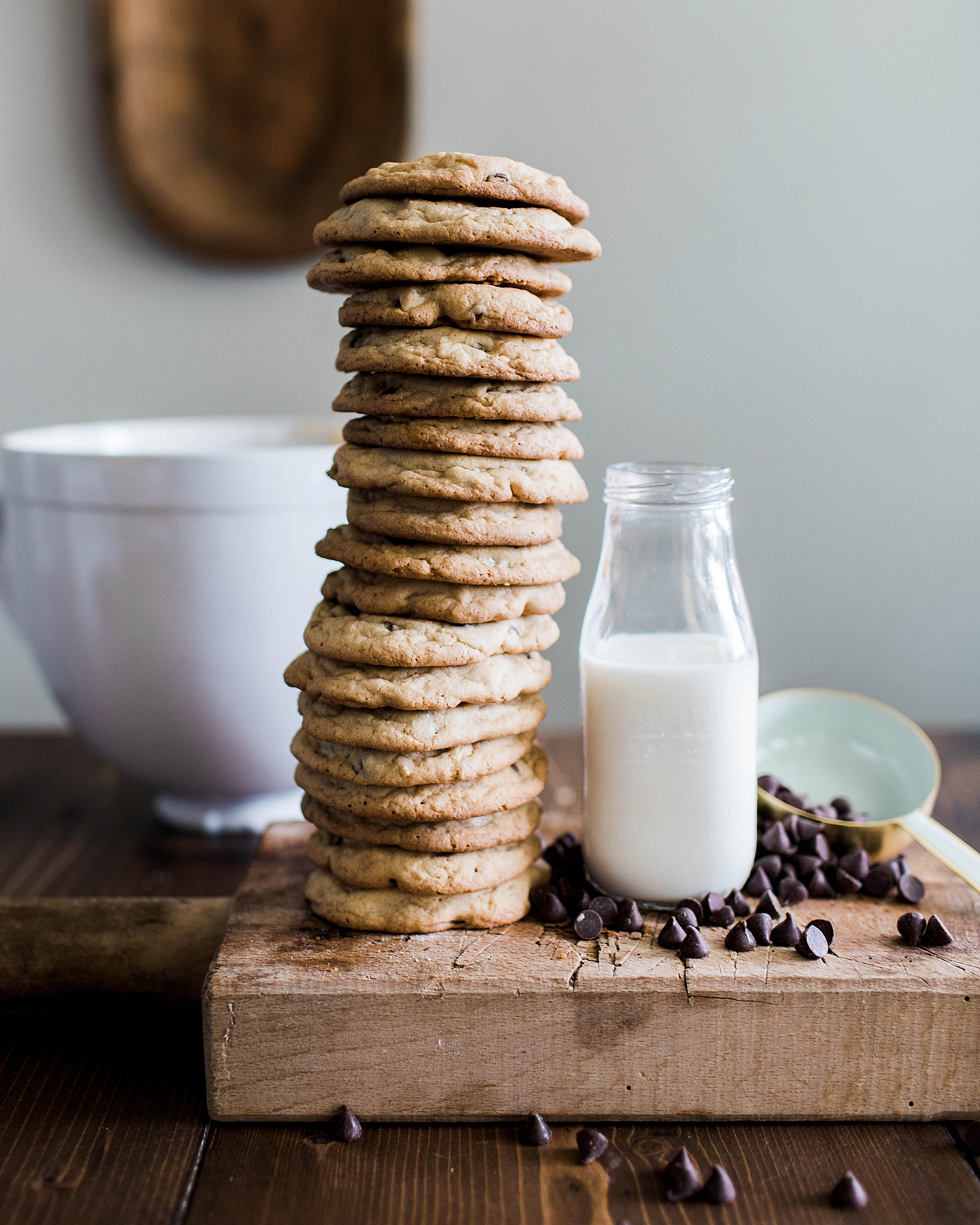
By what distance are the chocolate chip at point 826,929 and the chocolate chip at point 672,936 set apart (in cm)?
9

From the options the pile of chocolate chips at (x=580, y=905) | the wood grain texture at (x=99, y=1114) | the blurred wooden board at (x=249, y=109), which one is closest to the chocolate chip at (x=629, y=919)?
the pile of chocolate chips at (x=580, y=905)

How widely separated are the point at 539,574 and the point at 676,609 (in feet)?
0.45

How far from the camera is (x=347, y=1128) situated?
0.72 metres

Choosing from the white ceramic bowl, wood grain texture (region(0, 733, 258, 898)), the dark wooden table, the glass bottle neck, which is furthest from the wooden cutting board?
the white ceramic bowl

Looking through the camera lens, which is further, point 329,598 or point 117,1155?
point 329,598

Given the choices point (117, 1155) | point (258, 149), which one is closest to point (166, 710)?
point (117, 1155)

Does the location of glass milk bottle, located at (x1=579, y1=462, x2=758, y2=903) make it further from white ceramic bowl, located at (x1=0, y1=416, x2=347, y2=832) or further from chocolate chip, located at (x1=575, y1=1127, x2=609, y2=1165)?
white ceramic bowl, located at (x1=0, y1=416, x2=347, y2=832)

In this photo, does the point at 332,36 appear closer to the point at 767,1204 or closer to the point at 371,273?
the point at 371,273

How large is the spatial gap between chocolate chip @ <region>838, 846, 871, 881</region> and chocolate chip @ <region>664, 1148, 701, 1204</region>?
0.32 metres

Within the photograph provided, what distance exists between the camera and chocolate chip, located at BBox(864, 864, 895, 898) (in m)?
0.88

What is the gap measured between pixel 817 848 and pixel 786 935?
0.55 ft

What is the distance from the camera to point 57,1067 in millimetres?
793

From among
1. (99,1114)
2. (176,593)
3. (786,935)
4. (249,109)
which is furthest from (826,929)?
(249,109)

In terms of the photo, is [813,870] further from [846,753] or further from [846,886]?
[846,753]
